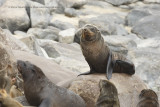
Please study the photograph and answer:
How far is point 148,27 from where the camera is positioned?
64.8 ft

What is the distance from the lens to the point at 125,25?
69.7 ft

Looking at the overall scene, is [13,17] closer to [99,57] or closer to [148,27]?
[148,27]

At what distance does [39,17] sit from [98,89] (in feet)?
35.6

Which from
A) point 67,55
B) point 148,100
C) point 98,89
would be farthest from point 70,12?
point 148,100

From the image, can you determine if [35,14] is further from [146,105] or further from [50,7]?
[146,105]

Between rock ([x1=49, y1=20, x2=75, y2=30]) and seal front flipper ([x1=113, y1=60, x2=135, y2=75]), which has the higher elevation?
seal front flipper ([x1=113, y1=60, x2=135, y2=75])

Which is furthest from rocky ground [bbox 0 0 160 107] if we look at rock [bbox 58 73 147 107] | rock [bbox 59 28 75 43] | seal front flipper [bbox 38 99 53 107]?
seal front flipper [bbox 38 99 53 107]

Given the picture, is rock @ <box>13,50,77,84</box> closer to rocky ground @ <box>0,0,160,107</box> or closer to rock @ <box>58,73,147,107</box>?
rocky ground @ <box>0,0,160,107</box>

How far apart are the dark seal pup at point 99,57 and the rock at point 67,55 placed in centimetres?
303

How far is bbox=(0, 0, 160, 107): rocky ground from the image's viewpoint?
9.21 m

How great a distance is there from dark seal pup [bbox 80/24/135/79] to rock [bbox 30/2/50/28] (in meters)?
9.35

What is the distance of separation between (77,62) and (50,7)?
8429mm

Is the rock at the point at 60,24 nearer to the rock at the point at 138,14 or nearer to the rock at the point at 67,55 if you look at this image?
the rock at the point at 67,55

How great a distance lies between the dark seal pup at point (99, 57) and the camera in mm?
7094
